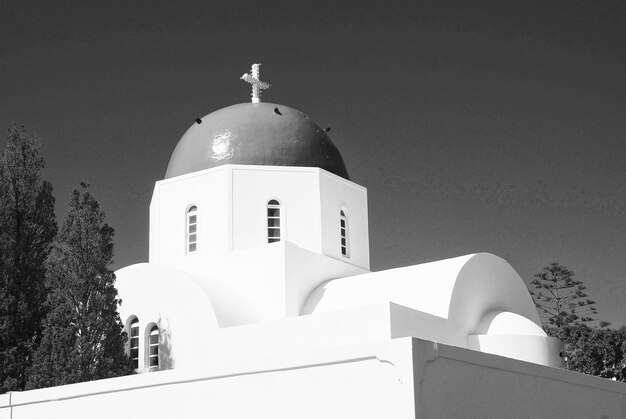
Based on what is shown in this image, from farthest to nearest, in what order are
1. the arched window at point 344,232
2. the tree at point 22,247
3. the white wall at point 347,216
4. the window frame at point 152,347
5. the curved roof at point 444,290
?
the arched window at point 344,232 → the white wall at point 347,216 → the window frame at point 152,347 → the curved roof at point 444,290 → the tree at point 22,247

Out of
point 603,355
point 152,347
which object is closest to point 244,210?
point 152,347

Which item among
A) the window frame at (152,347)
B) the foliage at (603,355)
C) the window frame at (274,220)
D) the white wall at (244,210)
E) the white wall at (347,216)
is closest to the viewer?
the window frame at (152,347)

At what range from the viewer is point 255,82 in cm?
2238

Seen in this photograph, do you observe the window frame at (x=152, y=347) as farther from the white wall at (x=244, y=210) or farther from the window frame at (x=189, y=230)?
the window frame at (x=189, y=230)

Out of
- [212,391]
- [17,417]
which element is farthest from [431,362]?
[17,417]

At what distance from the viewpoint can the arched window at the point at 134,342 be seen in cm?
1820

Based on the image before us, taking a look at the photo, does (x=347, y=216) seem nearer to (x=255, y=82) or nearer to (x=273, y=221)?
(x=273, y=221)

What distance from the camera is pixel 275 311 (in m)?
18.0

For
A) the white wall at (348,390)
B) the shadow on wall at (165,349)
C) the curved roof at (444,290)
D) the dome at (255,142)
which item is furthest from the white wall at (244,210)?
the white wall at (348,390)

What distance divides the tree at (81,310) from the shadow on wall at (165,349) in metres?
1.27

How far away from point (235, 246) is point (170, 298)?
221 cm

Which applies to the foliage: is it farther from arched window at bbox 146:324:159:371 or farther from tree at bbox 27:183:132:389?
tree at bbox 27:183:132:389

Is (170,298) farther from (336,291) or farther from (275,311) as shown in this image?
(336,291)

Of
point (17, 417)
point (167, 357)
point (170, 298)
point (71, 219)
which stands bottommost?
point (17, 417)
